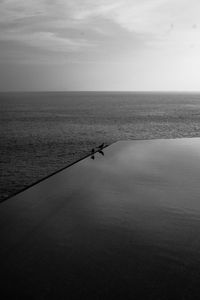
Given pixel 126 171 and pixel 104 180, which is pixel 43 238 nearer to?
pixel 104 180

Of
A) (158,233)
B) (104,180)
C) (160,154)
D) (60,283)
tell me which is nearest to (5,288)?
(60,283)

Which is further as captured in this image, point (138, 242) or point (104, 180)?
point (104, 180)

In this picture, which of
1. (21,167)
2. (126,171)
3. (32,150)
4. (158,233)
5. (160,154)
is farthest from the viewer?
(32,150)

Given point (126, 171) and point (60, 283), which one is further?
point (126, 171)

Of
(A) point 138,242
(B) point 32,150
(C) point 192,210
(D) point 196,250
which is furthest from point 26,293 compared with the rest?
(B) point 32,150

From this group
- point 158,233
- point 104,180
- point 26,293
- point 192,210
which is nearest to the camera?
point 26,293

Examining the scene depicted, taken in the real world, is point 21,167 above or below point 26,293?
below

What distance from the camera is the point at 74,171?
51.2ft

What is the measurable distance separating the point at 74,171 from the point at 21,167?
14066mm

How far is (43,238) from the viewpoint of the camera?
23.2ft

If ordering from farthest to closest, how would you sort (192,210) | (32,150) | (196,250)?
(32,150)
(192,210)
(196,250)

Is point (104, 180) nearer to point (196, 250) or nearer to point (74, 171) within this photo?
point (74, 171)

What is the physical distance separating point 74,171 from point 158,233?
28.7 ft

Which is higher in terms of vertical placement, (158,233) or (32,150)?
(158,233)
